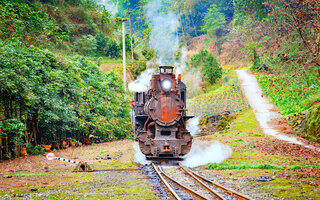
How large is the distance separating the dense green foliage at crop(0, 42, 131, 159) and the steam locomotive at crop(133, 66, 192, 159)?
538 centimetres

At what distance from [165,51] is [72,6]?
17.6 meters

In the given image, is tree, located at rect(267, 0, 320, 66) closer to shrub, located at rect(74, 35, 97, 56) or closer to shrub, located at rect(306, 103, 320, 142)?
shrub, located at rect(306, 103, 320, 142)

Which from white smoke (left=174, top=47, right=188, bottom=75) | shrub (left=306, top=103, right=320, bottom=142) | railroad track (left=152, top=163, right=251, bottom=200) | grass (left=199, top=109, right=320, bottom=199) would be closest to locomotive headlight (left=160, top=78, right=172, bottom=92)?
grass (left=199, top=109, right=320, bottom=199)

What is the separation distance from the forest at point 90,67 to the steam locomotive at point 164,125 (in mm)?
4344

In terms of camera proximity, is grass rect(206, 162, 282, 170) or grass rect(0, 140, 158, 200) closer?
grass rect(0, 140, 158, 200)

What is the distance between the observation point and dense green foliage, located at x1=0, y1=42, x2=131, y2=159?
14.0 metres

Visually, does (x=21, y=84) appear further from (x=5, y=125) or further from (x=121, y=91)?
(x=121, y=91)

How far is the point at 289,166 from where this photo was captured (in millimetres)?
11805

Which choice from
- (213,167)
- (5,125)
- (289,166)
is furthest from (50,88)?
(289,166)

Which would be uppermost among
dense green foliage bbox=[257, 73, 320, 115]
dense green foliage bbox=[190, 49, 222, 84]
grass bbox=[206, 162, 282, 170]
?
dense green foliage bbox=[190, 49, 222, 84]

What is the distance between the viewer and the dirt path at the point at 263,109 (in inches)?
836

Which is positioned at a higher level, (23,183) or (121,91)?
(121,91)

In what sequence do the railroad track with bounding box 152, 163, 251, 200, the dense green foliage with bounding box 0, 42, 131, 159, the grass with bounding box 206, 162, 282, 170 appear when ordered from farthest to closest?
the dense green foliage with bounding box 0, 42, 131, 159
the grass with bounding box 206, 162, 282, 170
the railroad track with bounding box 152, 163, 251, 200

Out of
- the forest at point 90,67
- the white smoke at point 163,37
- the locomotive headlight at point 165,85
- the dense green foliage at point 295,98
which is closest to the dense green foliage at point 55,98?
the forest at point 90,67
